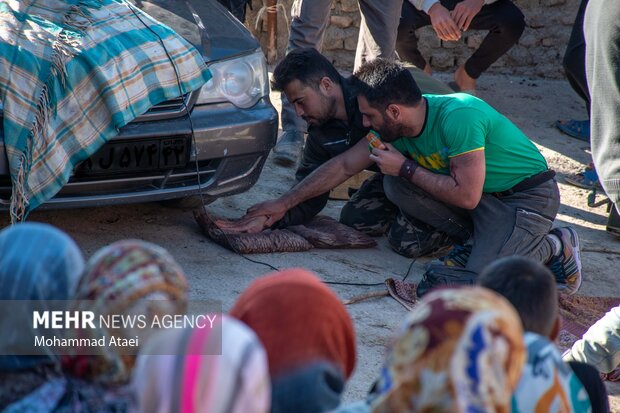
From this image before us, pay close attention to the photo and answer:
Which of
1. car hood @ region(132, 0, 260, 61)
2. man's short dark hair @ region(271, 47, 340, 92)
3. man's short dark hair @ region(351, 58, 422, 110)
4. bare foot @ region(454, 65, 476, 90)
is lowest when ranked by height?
bare foot @ region(454, 65, 476, 90)

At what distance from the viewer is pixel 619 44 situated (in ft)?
10.3

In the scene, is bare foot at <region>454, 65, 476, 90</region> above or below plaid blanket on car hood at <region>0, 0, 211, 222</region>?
below

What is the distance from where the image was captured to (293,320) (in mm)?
1800

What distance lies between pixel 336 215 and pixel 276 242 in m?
0.82

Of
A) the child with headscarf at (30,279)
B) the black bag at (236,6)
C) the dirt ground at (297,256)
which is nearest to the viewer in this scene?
the child with headscarf at (30,279)

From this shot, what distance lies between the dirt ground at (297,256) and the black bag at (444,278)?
170 millimetres

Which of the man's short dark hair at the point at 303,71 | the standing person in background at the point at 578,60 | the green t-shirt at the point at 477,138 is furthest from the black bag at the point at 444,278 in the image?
the standing person in background at the point at 578,60

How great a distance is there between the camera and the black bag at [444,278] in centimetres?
404

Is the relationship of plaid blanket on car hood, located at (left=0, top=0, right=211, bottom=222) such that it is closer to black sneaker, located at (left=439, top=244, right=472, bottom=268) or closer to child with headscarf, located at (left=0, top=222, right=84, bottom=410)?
black sneaker, located at (left=439, top=244, right=472, bottom=268)

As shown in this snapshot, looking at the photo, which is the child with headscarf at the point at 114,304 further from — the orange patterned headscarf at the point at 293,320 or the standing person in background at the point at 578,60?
the standing person in background at the point at 578,60

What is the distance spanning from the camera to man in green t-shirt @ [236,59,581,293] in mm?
4094

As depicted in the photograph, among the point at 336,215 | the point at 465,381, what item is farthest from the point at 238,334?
the point at 336,215

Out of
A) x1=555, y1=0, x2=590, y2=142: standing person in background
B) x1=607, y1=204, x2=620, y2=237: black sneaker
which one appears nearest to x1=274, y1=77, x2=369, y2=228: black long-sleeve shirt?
x1=607, y1=204, x2=620, y2=237: black sneaker

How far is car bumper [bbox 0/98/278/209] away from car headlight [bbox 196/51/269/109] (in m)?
0.04
